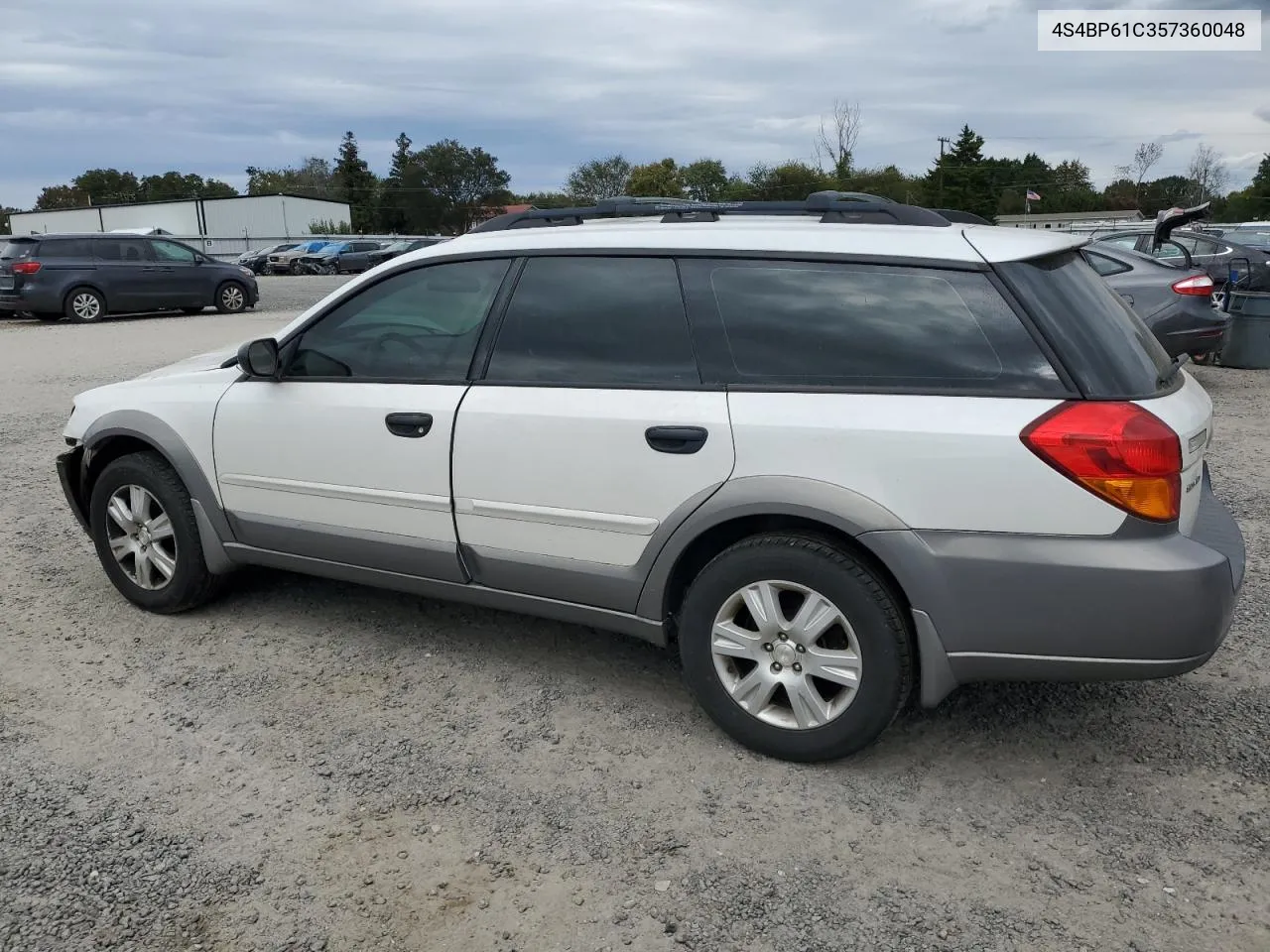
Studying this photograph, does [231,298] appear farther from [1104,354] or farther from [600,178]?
[600,178]

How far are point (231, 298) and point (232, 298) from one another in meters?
0.02

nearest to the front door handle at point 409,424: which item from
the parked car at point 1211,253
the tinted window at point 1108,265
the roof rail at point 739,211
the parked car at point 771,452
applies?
the parked car at point 771,452

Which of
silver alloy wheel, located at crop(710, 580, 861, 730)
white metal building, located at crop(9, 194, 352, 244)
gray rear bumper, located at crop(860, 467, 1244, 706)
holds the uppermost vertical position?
white metal building, located at crop(9, 194, 352, 244)

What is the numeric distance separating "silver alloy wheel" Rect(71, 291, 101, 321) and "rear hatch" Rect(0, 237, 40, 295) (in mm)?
940

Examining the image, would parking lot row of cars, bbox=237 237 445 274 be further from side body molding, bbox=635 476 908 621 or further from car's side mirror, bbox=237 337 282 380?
side body molding, bbox=635 476 908 621

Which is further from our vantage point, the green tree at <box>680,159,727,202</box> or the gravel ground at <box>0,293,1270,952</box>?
the green tree at <box>680,159,727,202</box>

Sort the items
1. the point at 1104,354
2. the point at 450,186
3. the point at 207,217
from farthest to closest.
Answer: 1. the point at 450,186
2. the point at 207,217
3. the point at 1104,354

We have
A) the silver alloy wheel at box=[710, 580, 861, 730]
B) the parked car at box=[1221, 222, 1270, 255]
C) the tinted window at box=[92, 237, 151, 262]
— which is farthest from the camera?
the parked car at box=[1221, 222, 1270, 255]

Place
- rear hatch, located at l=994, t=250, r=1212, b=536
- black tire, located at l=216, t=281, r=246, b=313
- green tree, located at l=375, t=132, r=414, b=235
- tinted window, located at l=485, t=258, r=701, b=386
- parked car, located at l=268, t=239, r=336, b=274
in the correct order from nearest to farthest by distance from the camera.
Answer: rear hatch, located at l=994, t=250, r=1212, b=536, tinted window, located at l=485, t=258, r=701, b=386, black tire, located at l=216, t=281, r=246, b=313, parked car, located at l=268, t=239, r=336, b=274, green tree, located at l=375, t=132, r=414, b=235

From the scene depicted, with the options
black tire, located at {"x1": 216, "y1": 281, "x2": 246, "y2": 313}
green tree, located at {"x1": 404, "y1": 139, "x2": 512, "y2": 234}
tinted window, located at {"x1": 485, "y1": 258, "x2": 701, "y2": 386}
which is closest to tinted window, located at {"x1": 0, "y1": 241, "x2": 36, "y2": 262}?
black tire, located at {"x1": 216, "y1": 281, "x2": 246, "y2": 313}

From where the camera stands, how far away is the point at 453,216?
98.4m

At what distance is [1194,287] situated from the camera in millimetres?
Result: 9969

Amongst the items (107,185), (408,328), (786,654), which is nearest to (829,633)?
(786,654)

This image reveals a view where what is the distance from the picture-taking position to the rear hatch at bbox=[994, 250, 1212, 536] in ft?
9.78
